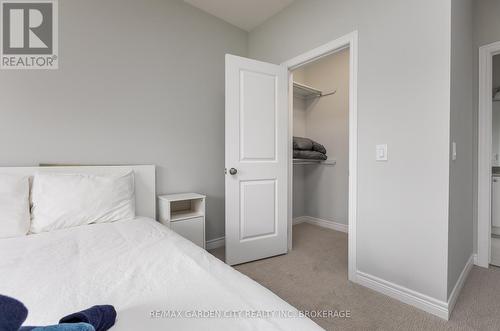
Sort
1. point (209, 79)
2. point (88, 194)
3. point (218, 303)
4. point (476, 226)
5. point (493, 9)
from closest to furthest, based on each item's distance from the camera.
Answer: point (218, 303)
point (88, 194)
point (493, 9)
point (476, 226)
point (209, 79)

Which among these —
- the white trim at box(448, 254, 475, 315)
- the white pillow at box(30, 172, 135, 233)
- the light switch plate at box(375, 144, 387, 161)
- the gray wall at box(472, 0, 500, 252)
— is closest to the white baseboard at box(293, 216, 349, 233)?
the white trim at box(448, 254, 475, 315)

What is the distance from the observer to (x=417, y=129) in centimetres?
165

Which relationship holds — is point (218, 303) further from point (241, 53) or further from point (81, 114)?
point (241, 53)

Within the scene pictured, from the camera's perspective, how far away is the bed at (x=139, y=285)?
671 millimetres

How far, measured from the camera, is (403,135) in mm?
1716

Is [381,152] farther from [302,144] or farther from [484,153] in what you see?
[302,144]

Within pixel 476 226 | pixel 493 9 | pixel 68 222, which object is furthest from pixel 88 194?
pixel 493 9

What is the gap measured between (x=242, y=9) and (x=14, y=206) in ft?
8.73

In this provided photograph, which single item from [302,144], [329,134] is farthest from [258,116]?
[329,134]

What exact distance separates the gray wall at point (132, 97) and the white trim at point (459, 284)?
212 centimetres

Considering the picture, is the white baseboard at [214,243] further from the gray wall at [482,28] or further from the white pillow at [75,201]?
the gray wall at [482,28]

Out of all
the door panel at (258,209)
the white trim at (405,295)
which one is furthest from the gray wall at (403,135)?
the door panel at (258,209)

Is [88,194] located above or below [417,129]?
below

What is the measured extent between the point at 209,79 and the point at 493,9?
2.74 meters
